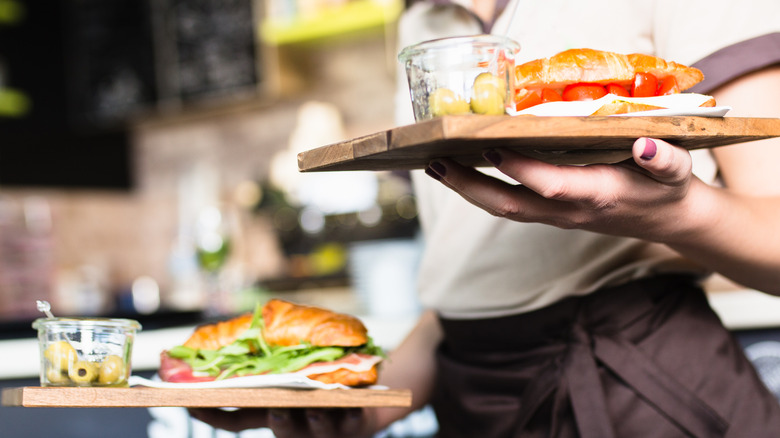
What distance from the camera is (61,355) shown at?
0.89 meters

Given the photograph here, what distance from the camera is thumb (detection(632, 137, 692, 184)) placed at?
0.66m

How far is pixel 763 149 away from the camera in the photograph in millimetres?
927

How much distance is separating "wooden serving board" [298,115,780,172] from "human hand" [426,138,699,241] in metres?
0.01

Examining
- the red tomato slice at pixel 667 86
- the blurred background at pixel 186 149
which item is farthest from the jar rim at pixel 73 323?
the blurred background at pixel 186 149

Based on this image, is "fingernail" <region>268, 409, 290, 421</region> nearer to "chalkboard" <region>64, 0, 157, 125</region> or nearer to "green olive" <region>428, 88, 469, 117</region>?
"green olive" <region>428, 88, 469, 117</region>

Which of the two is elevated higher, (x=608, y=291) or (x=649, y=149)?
(x=649, y=149)

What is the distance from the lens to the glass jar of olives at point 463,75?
662mm

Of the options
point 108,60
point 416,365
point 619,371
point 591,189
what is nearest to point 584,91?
point 591,189

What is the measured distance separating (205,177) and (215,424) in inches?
150

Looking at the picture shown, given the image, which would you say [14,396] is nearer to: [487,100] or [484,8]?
[487,100]

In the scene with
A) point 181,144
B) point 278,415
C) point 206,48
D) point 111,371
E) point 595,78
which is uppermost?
point 206,48

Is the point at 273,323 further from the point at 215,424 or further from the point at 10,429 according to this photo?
the point at 10,429

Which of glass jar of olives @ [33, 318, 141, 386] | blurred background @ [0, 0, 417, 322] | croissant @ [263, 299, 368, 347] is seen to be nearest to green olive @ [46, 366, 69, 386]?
glass jar of olives @ [33, 318, 141, 386]

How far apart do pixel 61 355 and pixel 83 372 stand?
0.03 metres
